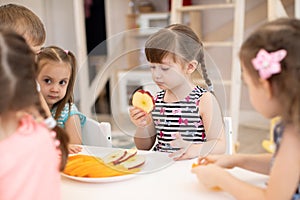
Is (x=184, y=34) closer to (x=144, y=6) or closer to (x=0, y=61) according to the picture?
(x=0, y=61)

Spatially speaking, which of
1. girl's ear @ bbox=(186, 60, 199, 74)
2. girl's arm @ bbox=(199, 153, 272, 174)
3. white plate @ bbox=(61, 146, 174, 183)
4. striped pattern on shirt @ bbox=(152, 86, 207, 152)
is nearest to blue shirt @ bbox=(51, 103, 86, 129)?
white plate @ bbox=(61, 146, 174, 183)

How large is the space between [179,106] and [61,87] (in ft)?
1.25

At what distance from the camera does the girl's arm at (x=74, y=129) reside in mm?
1243

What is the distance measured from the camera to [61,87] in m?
1.25

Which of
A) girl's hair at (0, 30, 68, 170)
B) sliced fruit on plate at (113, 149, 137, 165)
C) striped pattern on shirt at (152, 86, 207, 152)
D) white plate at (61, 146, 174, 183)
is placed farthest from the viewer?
striped pattern on shirt at (152, 86, 207, 152)

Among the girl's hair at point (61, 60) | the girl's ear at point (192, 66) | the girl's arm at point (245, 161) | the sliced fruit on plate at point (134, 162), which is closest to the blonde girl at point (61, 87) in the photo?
the girl's hair at point (61, 60)

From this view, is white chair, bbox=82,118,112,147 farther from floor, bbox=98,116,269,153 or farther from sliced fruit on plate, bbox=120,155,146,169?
sliced fruit on plate, bbox=120,155,146,169

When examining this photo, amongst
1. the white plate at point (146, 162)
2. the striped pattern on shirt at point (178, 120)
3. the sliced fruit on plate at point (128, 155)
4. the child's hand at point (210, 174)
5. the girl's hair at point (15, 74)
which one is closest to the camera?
the girl's hair at point (15, 74)

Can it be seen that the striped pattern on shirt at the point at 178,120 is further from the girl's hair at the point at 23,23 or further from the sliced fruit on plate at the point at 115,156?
the girl's hair at the point at 23,23

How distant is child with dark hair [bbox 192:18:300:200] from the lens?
0.67 metres

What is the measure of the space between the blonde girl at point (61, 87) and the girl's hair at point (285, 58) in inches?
26.8

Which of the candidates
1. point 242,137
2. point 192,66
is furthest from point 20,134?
point 242,137

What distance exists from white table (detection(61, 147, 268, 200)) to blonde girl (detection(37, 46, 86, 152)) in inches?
12.2

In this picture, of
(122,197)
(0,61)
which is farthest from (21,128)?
(122,197)
